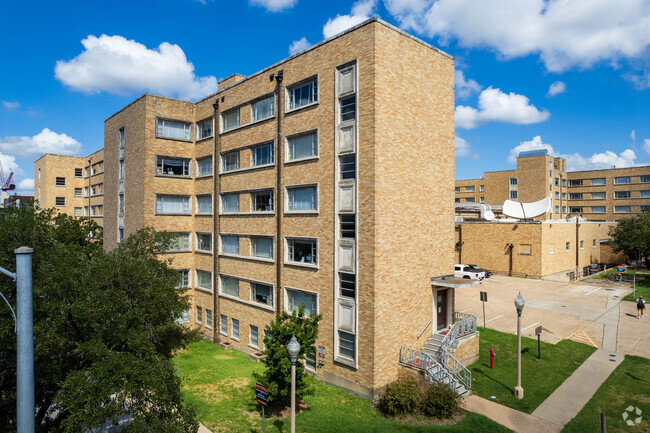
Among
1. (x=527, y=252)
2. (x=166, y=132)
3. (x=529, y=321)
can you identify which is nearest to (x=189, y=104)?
(x=166, y=132)

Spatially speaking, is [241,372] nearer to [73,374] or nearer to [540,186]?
[73,374]

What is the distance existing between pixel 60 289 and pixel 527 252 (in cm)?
4729

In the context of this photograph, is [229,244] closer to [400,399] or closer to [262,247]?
[262,247]

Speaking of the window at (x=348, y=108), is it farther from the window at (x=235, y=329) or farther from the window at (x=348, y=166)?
the window at (x=235, y=329)

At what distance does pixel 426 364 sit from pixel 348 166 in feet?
34.5

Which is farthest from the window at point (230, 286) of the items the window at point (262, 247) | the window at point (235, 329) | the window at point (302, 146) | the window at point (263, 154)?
the window at point (302, 146)

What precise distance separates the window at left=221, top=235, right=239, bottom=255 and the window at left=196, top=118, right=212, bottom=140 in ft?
28.6

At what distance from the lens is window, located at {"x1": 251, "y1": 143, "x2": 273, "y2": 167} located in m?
25.2

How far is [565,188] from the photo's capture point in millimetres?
88375

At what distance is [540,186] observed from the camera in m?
78.9

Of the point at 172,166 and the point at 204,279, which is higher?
the point at 172,166

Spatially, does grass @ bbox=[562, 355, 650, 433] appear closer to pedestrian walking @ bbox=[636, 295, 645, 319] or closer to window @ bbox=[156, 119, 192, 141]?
pedestrian walking @ bbox=[636, 295, 645, 319]

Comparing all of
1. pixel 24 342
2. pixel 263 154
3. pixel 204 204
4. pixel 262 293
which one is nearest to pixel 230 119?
Answer: pixel 263 154

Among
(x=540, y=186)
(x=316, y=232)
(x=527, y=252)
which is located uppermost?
(x=540, y=186)
